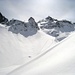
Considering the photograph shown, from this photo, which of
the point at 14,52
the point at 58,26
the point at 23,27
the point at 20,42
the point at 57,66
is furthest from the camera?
the point at 58,26

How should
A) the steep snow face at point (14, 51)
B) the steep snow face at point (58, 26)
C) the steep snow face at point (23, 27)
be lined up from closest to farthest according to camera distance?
the steep snow face at point (14, 51)
the steep snow face at point (23, 27)
the steep snow face at point (58, 26)

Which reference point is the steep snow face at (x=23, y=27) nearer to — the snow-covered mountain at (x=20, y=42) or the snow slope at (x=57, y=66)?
the snow-covered mountain at (x=20, y=42)

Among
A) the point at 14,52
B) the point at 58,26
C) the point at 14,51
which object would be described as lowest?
the point at 14,52

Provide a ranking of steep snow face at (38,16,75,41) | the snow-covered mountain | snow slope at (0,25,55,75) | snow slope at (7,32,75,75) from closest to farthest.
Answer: snow slope at (7,32,75,75) → snow slope at (0,25,55,75) → the snow-covered mountain → steep snow face at (38,16,75,41)

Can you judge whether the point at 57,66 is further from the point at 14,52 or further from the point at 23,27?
the point at 23,27

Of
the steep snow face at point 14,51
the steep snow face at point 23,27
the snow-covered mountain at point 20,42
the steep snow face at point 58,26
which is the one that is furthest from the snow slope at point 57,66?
the steep snow face at point 58,26

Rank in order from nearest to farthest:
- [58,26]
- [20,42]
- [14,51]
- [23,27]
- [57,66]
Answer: [57,66] < [14,51] < [20,42] < [23,27] < [58,26]

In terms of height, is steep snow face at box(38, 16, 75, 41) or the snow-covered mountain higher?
steep snow face at box(38, 16, 75, 41)

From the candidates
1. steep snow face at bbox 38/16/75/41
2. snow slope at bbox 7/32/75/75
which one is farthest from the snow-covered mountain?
snow slope at bbox 7/32/75/75

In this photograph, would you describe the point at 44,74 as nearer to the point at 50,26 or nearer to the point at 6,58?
the point at 6,58

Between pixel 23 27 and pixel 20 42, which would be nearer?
pixel 20 42

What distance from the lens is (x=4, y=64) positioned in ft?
176

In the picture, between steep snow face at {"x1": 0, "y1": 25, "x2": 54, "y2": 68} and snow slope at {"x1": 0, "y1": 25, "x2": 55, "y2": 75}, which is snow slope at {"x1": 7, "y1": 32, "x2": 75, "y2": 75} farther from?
steep snow face at {"x1": 0, "y1": 25, "x2": 54, "y2": 68}

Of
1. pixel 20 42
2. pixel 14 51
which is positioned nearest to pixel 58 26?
pixel 20 42
